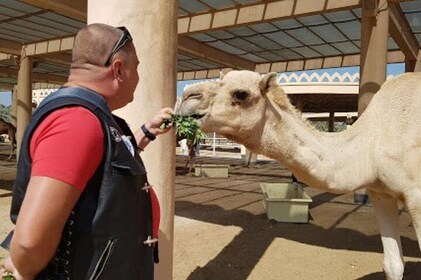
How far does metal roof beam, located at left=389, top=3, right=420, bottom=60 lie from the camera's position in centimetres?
1011

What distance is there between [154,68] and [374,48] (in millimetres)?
7456

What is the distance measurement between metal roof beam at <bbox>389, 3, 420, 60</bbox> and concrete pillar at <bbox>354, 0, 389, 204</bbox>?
0.66 m

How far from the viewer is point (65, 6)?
853 cm

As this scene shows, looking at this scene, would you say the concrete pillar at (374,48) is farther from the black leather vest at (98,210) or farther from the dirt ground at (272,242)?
the black leather vest at (98,210)

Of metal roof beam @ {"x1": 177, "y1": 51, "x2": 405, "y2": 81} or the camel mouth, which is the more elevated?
metal roof beam @ {"x1": 177, "y1": 51, "x2": 405, "y2": 81}

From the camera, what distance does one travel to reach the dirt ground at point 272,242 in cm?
481

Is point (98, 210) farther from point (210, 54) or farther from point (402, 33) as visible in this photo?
point (210, 54)

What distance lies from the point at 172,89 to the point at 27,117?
1348 cm

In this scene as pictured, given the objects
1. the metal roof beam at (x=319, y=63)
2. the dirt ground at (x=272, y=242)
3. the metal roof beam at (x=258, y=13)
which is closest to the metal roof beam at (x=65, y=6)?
the metal roof beam at (x=258, y=13)

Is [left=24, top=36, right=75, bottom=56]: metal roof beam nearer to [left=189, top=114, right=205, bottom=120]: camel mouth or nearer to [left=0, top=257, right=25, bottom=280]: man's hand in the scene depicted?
[left=189, top=114, right=205, bottom=120]: camel mouth

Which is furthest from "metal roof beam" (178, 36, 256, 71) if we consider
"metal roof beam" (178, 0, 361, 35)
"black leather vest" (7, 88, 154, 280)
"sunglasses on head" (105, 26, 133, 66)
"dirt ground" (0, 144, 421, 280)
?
"black leather vest" (7, 88, 154, 280)

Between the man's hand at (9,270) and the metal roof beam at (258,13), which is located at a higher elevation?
the metal roof beam at (258,13)

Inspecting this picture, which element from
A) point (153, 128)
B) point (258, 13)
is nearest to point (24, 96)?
point (258, 13)

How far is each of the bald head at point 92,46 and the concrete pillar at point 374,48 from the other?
8319 mm
